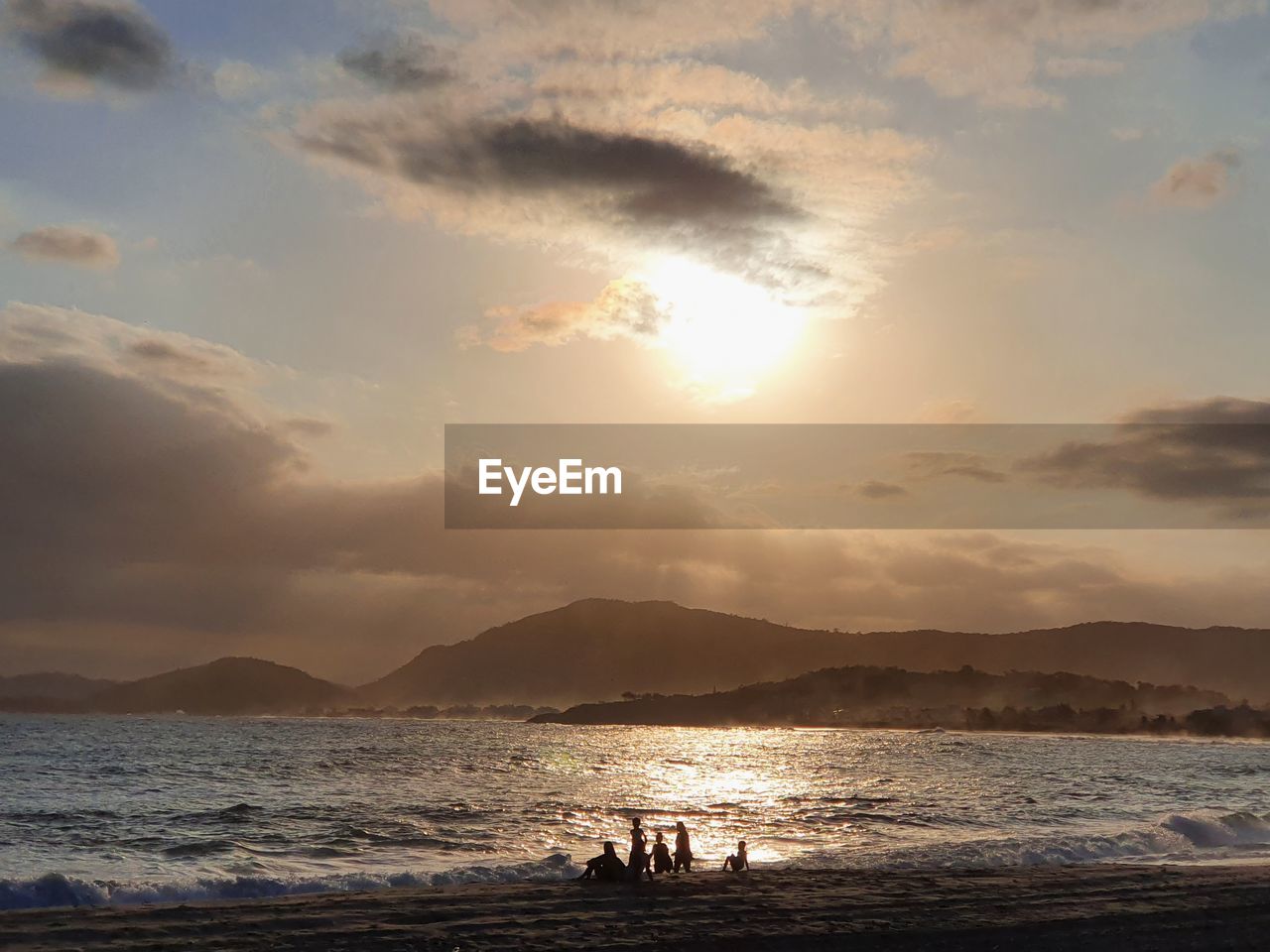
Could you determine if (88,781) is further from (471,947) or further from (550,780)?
(471,947)

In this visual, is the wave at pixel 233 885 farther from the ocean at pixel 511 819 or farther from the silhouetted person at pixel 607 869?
the silhouetted person at pixel 607 869

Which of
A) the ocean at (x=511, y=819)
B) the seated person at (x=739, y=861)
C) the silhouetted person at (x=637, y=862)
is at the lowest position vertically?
the ocean at (x=511, y=819)

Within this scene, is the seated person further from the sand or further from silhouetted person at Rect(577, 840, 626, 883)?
silhouetted person at Rect(577, 840, 626, 883)

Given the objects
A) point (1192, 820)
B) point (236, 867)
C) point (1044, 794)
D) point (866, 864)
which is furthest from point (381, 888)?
point (1044, 794)

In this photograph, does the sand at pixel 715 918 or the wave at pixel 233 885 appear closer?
the sand at pixel 715 918

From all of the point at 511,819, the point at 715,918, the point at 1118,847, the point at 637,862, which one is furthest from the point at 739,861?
the point at 511,819

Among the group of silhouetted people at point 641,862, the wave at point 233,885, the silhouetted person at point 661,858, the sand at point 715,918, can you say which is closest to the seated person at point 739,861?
the group of silhouetted people at point 641,862

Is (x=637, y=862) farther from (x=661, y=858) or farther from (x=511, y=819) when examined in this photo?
(x=511, y=819)
